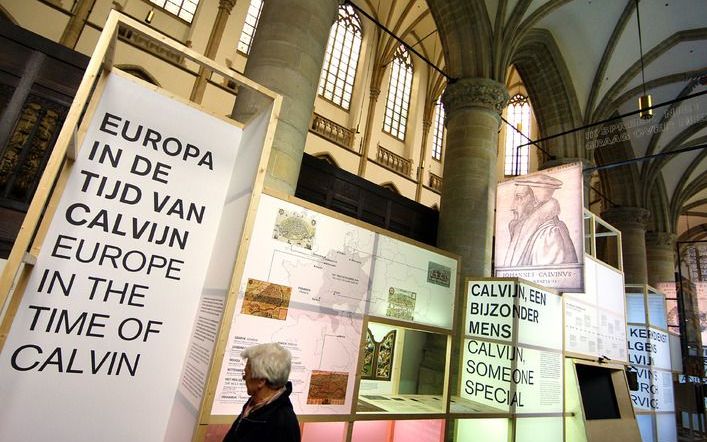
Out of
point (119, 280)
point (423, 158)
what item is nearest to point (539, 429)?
point (119, 280)

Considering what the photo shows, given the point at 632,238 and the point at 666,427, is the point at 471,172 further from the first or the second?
the point at 632,238

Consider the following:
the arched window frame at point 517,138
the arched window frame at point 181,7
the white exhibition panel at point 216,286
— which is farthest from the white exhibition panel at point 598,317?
the arched window frame at point 517,138

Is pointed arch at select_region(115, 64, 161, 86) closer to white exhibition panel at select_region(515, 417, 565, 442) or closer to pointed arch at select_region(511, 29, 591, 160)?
pointed arch at select_region(511, 29, 591, 160)

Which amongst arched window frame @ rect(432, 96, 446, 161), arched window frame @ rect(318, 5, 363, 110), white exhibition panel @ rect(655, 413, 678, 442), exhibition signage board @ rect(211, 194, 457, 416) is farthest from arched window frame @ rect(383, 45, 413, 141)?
exhibition signage board @ rect(211, 194, 457, 416)

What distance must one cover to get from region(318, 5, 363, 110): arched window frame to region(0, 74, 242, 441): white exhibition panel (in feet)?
40.8

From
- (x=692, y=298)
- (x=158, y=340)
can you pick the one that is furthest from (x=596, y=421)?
(x=692, y=298)

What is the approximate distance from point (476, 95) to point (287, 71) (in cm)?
491

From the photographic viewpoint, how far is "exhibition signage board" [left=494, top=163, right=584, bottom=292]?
16.5ft

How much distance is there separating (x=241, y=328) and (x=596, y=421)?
5062mm

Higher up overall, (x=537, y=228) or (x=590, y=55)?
(x=590, y=55)

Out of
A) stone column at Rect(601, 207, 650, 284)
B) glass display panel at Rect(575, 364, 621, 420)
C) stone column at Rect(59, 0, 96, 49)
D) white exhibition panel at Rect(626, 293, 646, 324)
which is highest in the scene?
stone column at Rect(59, 0, 96, 49)

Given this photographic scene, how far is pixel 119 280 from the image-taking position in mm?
1943

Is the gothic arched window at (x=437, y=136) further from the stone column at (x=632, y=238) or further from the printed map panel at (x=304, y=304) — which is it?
the printed map panel at (x=304, y=304)

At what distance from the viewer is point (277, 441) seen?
161 centimetres
